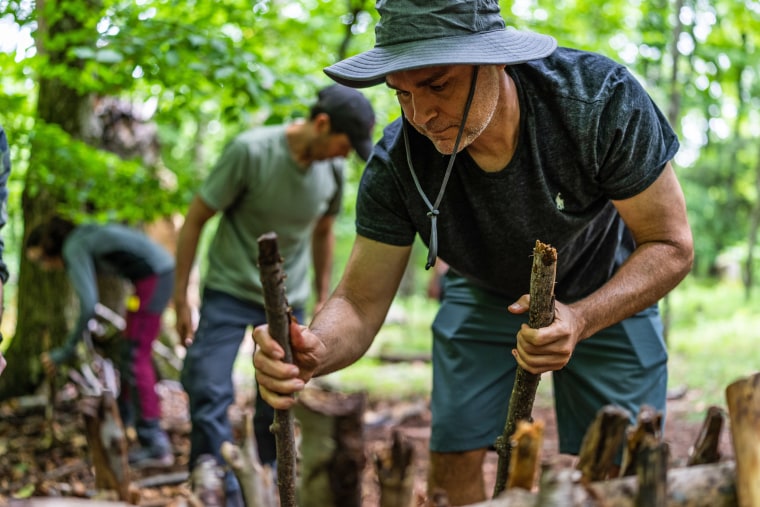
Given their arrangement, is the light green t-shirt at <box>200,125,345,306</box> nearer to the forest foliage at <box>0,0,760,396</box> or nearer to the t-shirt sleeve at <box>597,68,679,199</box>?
the forest foliage at <box>0,0,760,396</box>

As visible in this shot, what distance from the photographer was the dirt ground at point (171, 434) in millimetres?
4824

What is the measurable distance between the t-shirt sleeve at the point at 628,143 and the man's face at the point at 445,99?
35 cm

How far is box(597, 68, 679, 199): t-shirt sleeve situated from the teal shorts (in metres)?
0.76

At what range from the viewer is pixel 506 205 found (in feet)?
8.07

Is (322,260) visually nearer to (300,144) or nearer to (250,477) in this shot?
(300,144)

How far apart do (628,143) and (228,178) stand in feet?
8.07

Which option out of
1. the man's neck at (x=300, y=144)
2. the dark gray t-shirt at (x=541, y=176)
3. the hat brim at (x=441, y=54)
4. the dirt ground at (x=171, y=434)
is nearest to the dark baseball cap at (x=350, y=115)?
the man's neck at (x=300, y=144)

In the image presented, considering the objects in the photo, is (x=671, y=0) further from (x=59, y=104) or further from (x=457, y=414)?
(x=457, y=414)

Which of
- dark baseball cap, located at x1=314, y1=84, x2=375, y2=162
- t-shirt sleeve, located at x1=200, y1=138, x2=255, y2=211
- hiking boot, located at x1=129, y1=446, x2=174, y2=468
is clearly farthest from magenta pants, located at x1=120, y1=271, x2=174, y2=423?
dark baseball cap, located at x1=314, y1=84, x2=375, y2=162

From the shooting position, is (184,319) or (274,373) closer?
(274,373)

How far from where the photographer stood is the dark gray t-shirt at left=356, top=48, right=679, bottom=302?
2.29 metres

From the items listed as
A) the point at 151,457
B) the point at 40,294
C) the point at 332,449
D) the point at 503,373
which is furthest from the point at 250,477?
the point at 40,294

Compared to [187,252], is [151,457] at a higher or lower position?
lower

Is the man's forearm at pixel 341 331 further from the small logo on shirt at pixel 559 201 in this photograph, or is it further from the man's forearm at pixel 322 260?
the man's forearm at pixel 322 260
